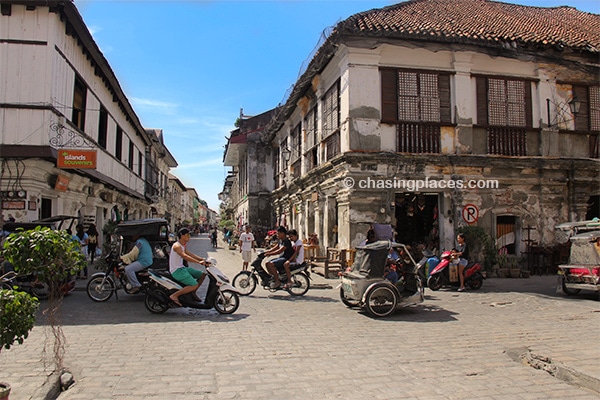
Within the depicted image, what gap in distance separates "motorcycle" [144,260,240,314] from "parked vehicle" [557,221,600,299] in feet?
25.1

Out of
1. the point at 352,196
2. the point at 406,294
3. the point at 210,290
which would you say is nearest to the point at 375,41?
the point at 352,196

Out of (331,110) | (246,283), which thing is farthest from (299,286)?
(331,110)

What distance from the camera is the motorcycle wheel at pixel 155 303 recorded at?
8.12 metres

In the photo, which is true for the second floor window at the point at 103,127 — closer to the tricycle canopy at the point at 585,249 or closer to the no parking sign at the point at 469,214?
the no parking sign at the point at 469,214

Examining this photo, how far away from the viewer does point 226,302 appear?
27.2 ft

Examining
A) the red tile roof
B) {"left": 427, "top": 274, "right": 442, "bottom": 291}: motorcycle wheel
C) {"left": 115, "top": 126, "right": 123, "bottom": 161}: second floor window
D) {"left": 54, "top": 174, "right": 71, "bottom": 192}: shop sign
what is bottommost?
{"left": 427, "top": 274, "right": 442, "bottom": 291}: motorcycle wheel

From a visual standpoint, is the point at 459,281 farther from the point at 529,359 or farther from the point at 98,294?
the point at 98,294

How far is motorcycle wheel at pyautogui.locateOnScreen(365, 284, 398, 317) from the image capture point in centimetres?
816

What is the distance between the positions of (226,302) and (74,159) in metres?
6.10

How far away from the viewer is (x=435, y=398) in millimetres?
4254

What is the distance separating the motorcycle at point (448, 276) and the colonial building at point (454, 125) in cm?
236

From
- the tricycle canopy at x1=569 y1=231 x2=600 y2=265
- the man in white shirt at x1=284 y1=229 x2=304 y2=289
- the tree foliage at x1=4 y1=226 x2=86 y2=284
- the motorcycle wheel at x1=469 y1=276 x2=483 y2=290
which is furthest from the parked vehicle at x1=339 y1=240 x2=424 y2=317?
the tree foliage at x1=4 y1=226 x2=86 y2=284

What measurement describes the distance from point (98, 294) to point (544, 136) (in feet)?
45.8

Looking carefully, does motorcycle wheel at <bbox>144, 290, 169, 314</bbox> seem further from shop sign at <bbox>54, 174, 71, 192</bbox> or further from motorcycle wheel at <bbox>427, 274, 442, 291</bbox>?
motorcycle wheel at <bbox>427, 274, 442, 291</bbox>
